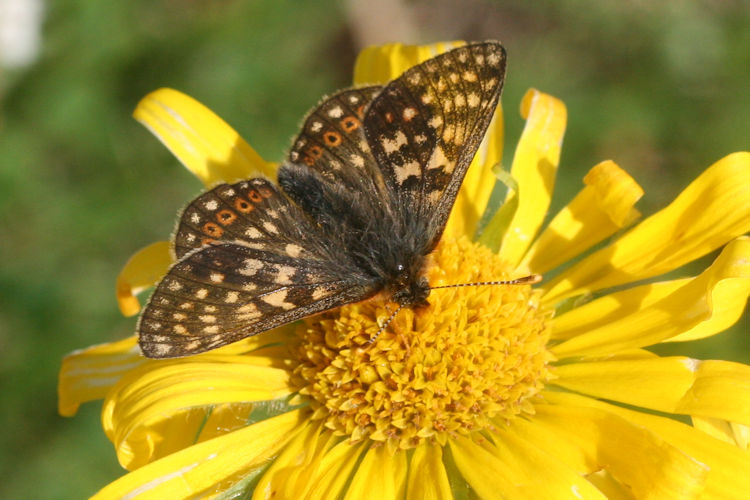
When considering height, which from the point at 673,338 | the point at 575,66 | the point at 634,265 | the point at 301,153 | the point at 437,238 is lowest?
the point at 673,338

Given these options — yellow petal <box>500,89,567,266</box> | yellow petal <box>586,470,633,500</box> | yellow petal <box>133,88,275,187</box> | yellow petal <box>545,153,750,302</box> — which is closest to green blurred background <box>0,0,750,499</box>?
yellow petal <box>133,88,275,187</box>

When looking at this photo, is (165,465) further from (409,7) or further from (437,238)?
(409,7)

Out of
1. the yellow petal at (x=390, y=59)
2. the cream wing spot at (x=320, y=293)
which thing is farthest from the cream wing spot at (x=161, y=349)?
the yellow petal at (x=390, y=59)

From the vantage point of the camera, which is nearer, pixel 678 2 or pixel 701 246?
pixel 701 246

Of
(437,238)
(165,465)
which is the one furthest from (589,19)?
(165,465)

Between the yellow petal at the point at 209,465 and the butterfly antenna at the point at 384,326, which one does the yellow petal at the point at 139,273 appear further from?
the butterfly antenna at the point at 384,326

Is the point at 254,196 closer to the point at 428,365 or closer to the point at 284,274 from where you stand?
the point at 284,274

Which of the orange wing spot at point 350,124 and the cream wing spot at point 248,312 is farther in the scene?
the orange wing spot at point 350,124
